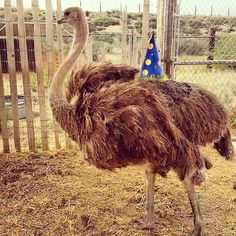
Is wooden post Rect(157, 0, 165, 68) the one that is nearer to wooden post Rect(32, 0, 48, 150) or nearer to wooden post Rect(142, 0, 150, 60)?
wooden post Rect(142, 0, 150, 60)

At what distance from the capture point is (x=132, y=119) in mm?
2338

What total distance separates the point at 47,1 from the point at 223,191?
8.68ft

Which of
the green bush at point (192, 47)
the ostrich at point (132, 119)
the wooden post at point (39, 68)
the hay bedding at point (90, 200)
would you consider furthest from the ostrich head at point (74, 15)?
the green bush at point (192, 47)

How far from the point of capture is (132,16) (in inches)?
1103

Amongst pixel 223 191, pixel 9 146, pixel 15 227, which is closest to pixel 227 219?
pixel 223 191

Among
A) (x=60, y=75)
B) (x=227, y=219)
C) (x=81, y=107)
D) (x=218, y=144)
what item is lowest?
(x=227, y=219)

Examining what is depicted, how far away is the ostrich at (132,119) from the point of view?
93.4 inches

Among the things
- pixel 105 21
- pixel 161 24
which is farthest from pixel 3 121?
pixel 105 21

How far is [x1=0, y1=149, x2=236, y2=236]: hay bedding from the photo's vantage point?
2.88m

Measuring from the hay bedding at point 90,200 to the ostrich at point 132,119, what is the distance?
40cm

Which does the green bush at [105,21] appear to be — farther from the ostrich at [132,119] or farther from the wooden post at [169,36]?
the ostrich at [132,119]

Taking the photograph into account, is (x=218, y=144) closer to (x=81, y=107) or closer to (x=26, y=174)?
(x=81, y=107)

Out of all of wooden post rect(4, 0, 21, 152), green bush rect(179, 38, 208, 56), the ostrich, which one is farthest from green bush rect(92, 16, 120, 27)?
the ostrich

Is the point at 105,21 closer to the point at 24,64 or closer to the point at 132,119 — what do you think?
the point at 24,64
